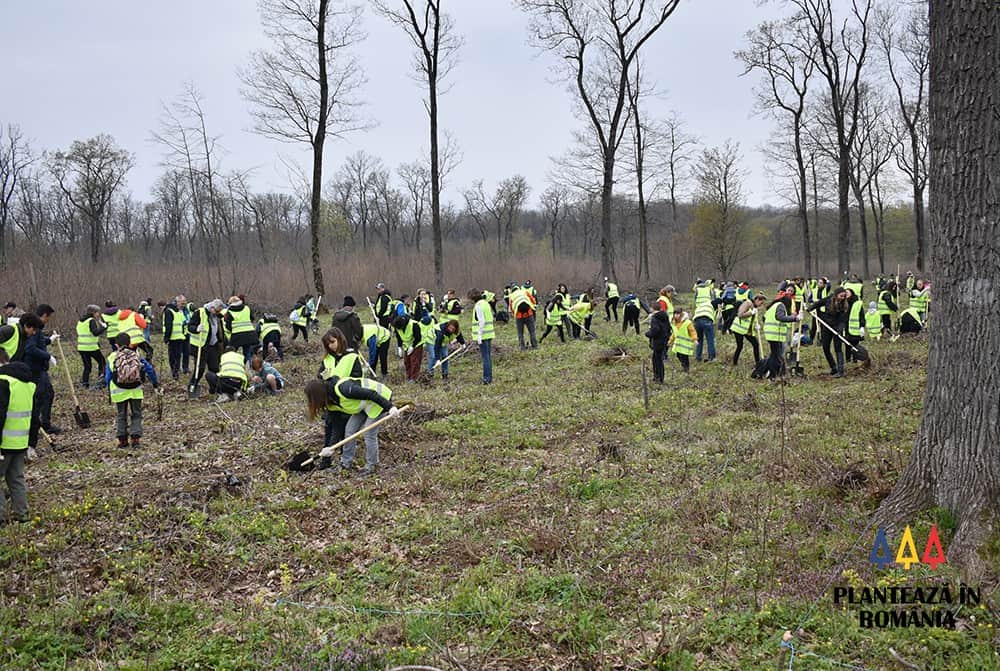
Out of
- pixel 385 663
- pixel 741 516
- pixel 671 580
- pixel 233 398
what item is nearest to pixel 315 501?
pixel 385 663

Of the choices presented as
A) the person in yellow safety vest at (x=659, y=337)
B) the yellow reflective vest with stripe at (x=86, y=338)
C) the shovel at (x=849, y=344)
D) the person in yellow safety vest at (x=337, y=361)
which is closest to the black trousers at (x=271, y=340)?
the yellow reflective vest with stripe at (x=86, y=338)

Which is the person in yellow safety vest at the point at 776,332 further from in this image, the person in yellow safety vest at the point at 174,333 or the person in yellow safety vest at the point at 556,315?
the person in yellow safety vest at the point at 174,333

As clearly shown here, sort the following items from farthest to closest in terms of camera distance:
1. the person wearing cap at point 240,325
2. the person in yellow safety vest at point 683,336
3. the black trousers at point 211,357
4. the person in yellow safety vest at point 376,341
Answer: the person wearing cap at point 240,325 < the black trousers at point 211,357 < the person in yellow safety vest at point 376,341 < the person in yellow safety vest at point 683,336

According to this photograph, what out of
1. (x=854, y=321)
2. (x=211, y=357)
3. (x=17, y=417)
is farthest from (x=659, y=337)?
(x=17, y=417)

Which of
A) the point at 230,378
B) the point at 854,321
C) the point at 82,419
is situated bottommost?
the point at 82,419

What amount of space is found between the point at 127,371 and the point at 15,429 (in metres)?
2.87

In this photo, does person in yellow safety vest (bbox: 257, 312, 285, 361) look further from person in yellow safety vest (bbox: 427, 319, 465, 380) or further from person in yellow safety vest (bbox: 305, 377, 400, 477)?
person in yellow safety vest (bbox: 305, 377, 400, 477)

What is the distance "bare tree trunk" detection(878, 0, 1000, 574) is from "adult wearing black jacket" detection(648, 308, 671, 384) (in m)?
7.34

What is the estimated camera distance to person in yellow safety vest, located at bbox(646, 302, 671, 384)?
A: 12367 mm

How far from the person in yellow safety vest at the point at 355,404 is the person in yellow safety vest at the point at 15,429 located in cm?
273

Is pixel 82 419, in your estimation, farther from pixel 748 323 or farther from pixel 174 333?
pixel 748 323

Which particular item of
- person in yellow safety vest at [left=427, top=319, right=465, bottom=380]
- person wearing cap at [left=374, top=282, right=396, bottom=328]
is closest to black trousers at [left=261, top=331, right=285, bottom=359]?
person wearing cap at [left=374, top=282, right=396, bottom=328]

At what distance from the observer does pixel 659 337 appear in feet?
40.6

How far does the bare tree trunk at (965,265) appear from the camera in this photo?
181 inches
